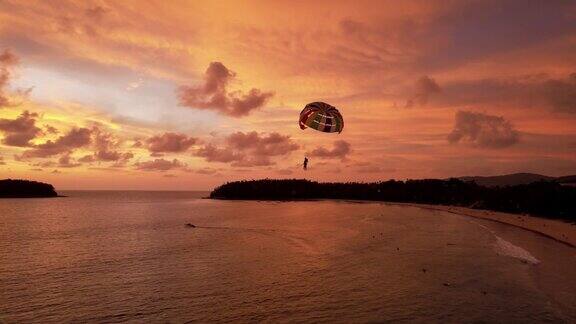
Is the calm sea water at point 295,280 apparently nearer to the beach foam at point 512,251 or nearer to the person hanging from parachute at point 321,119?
the beach foam at point 512,251

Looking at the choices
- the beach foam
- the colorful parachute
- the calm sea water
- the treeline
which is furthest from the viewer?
the treeline

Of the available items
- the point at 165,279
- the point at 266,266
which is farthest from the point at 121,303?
the point at 266,266

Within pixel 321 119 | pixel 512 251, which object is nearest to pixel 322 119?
pixel 321 119

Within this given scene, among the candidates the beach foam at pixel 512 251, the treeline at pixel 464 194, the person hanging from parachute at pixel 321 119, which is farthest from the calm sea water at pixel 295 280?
the treeline at pixel 464 194

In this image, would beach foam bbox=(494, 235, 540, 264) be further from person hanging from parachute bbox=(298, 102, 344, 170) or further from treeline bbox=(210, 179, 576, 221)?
treeline bbox=(210, 179, 576, 221)

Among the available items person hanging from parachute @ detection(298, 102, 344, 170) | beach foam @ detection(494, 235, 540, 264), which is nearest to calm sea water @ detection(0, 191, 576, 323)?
beach foam @ detection(494, 235, 540, 264)

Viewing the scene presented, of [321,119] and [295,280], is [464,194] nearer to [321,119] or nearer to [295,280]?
[321,119]

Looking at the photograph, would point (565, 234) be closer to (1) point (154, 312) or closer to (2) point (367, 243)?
(2) point (367, 243)
